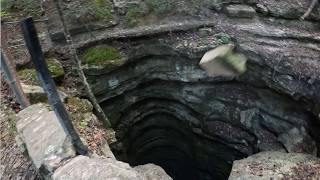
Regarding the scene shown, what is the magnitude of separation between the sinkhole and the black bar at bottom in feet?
9.90

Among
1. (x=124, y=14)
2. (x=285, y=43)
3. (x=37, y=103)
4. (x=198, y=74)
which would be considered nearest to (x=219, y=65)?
(x=198, y=74)

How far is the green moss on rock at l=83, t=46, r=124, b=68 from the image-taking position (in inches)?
404

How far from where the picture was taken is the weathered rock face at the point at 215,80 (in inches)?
365

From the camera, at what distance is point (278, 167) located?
8180mm

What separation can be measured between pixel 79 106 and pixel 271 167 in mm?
4523

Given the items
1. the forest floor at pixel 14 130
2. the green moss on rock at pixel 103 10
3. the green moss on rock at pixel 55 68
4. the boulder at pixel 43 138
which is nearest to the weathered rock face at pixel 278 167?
the forest floor at pixel 14 130

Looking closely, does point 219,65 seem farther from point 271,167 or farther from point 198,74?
point 271,167

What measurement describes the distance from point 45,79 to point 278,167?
5227mm

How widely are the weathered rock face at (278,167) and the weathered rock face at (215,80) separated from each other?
70 cm

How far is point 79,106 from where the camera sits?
8781mm

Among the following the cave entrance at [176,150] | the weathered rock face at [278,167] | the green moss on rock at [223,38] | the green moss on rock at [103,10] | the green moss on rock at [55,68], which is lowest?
the cave entrance at [176,150]

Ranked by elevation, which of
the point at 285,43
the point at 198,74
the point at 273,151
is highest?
the point at 285,43

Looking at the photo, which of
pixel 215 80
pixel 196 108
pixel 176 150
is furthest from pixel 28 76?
pixel 176 150

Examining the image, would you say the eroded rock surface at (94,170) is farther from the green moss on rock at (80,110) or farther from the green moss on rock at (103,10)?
the green moss on rock at (103,10)
